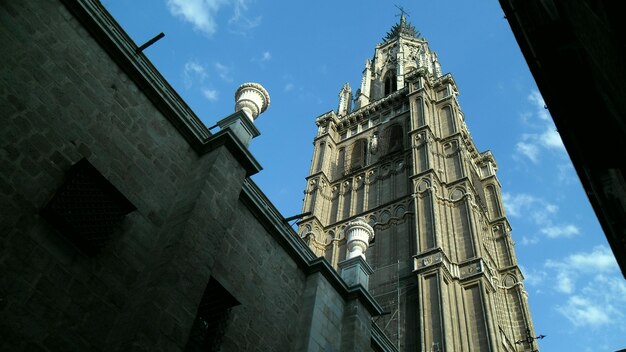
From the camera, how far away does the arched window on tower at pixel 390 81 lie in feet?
150

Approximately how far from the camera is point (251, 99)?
1174cm

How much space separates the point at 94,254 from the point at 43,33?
308cm

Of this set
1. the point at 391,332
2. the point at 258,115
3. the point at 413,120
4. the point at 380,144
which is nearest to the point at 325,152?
the point at 380,144

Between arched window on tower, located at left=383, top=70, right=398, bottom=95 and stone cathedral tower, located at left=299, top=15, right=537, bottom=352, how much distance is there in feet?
7.18

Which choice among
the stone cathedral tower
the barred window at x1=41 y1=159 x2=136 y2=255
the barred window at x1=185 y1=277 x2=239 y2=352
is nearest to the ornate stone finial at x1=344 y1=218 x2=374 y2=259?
the barred window at x1=185 y1=277 x2=239 y2=352

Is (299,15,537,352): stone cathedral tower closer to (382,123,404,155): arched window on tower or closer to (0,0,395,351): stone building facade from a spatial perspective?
(382,123,404,155): arched window on tower

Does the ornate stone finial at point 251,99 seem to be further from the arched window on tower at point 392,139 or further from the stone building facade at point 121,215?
the arched window on tower at point 392,139

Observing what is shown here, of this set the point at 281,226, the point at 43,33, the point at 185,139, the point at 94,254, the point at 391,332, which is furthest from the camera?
the point at 391,332

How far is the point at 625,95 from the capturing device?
6590 mm

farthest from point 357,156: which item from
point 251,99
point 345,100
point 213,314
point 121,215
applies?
point 121,215

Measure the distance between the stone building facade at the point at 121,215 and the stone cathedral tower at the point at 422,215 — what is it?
10.7 meters

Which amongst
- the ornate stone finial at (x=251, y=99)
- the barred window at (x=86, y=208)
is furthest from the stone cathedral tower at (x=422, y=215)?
the barred window at (x=86, y=208)

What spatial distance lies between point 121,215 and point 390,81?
40.4m

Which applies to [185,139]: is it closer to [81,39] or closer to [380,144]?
[81,39]
